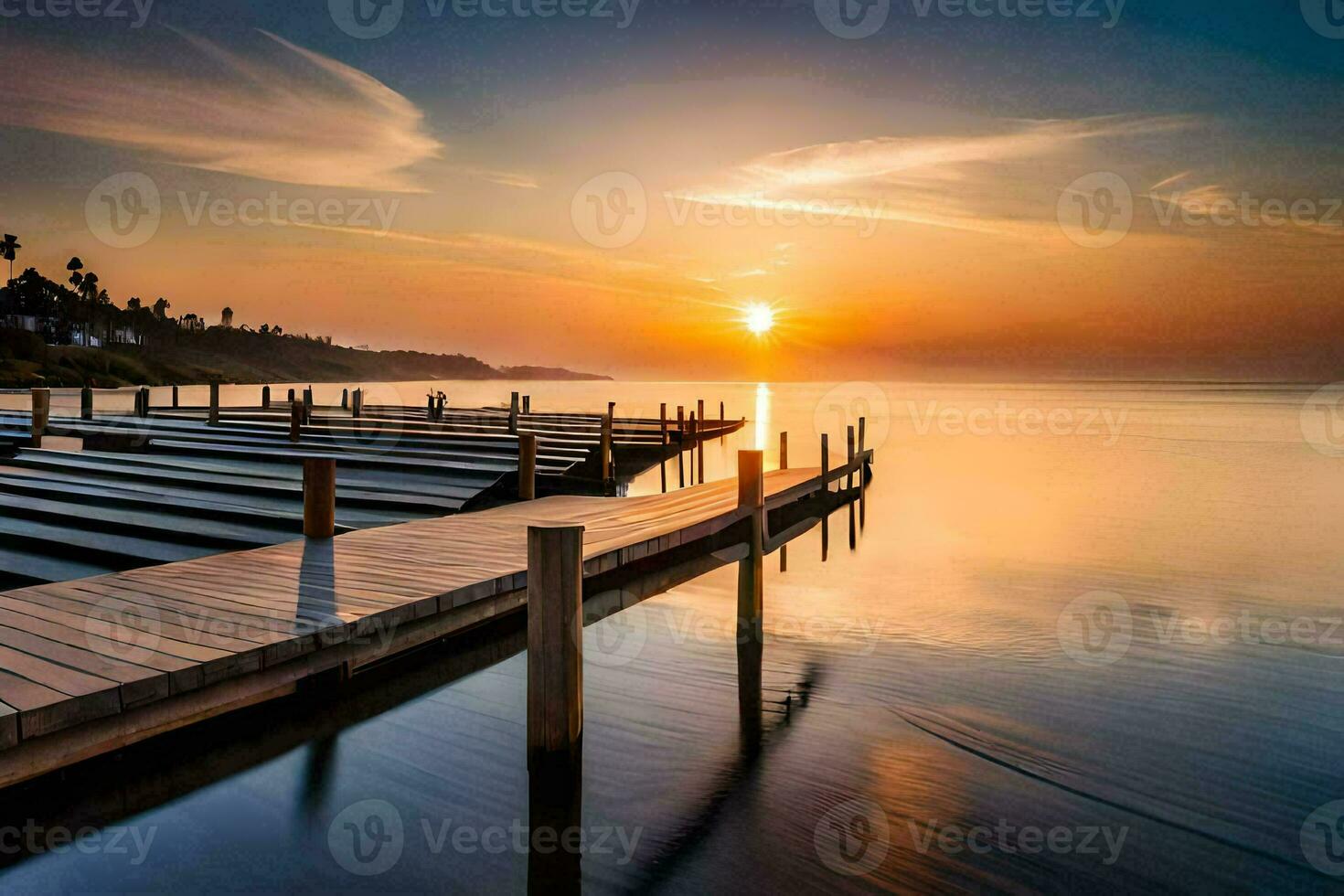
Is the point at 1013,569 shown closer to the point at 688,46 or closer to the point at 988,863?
the point at 988,863

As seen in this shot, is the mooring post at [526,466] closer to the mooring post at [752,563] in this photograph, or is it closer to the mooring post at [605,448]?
the mooring post at [752,563]

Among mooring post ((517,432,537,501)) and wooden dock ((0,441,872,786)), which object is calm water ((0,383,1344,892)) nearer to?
wooden dock ((0,441,872,786))

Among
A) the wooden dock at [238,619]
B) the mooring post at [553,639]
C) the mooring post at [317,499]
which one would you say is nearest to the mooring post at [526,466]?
the wooden dock at [238,619]

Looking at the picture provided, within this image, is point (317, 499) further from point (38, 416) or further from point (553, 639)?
point (38, 416)

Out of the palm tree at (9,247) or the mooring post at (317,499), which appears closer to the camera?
the mooring post at (317,499)

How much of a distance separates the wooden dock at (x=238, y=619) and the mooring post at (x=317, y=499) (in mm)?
169

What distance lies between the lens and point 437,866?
5.30m

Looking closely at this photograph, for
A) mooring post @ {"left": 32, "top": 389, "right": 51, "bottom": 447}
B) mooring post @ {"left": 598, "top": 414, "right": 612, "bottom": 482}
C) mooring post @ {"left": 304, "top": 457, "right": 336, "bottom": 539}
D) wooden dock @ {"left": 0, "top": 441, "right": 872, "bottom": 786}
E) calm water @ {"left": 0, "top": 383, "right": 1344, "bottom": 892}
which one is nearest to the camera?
wooden dock @ {"left": 0, "top": 441, "right": 872, "bottom": 786}

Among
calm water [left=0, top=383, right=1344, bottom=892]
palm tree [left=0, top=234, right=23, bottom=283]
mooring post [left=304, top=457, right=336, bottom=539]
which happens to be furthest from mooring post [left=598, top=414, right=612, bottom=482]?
palm tree [left=0, top=234, right=23, bottom=283]

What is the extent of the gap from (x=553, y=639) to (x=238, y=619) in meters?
2.28

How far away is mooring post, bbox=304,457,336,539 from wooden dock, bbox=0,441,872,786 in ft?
0.55

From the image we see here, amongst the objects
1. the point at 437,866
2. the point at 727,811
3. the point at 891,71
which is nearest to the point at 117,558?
the point at 437,866

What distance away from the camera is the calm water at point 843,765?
5.30 m

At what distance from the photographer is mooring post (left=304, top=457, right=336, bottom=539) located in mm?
8609
